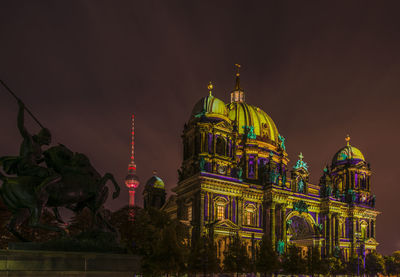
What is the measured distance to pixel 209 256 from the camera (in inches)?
1923

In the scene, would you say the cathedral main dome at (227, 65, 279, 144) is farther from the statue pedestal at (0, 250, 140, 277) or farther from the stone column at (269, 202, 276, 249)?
the statue pedestal at (0, 250, 140, 277)

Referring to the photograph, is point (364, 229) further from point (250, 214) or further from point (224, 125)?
point (224, 125)

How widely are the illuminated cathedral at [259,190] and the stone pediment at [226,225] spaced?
0.46 feet

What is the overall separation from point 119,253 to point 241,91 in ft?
264

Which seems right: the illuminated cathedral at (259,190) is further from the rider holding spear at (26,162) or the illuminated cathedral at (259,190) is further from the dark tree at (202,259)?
the rider holding spear at (26,162)

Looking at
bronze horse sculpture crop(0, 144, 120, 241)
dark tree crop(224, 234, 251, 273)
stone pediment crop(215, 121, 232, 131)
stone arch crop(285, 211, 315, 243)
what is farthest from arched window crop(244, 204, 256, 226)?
bronze horse sculpture crop(0, 144, 120, 241)

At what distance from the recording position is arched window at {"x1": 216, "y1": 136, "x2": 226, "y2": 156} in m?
64.6

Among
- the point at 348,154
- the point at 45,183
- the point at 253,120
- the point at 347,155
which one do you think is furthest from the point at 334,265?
the point at 45,183

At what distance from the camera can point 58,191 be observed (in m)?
13.5

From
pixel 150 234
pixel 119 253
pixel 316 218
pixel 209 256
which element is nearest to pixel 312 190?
pixel 316 218

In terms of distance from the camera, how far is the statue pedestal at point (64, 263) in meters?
11.8

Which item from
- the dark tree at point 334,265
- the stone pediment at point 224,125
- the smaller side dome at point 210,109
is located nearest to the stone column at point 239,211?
the stone pediment at point 224,125

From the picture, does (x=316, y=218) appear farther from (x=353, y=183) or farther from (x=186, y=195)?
(x=186, y=195)

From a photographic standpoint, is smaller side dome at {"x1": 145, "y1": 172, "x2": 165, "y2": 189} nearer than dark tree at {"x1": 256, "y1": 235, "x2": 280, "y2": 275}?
No
